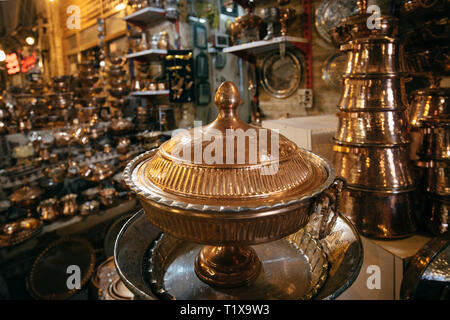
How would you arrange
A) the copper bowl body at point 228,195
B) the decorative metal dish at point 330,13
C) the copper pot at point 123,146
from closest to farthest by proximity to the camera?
the copper bowl body at point 228,195 → the decorative metal dish at point 330,13 → the copper pot at point 123,146

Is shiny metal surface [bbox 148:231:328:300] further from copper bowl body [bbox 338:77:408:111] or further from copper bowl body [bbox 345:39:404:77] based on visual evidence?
copper bowl body [bbox 345:39:404:77]

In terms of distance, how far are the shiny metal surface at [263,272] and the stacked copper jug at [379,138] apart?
368 millimetres

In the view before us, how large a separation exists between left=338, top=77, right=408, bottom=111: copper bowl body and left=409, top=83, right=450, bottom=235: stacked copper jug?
0.44 feet

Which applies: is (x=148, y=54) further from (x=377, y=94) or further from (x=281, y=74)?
(x=377, y=94)

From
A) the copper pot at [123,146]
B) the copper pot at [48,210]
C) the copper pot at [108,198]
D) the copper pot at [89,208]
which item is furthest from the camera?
the copper pot at [123,146]

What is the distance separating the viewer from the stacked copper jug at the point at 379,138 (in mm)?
1349

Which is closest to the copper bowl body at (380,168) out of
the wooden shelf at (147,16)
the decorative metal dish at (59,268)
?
the decorative metal dish at (59,268)

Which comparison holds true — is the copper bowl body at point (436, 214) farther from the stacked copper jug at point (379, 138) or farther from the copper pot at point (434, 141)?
the copper pot at point (434, 141)

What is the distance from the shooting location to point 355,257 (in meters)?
0.99

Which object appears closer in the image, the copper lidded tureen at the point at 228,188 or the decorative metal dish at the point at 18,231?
the copper lidded tureen at the point at 228,188

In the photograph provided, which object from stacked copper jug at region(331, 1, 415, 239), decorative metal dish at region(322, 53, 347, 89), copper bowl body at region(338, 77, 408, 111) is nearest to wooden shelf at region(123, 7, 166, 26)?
decorative metal dish at region(322, 53, 347, 89)

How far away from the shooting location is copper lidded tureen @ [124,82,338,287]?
2.62 feet

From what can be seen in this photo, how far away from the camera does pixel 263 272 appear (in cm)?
112
